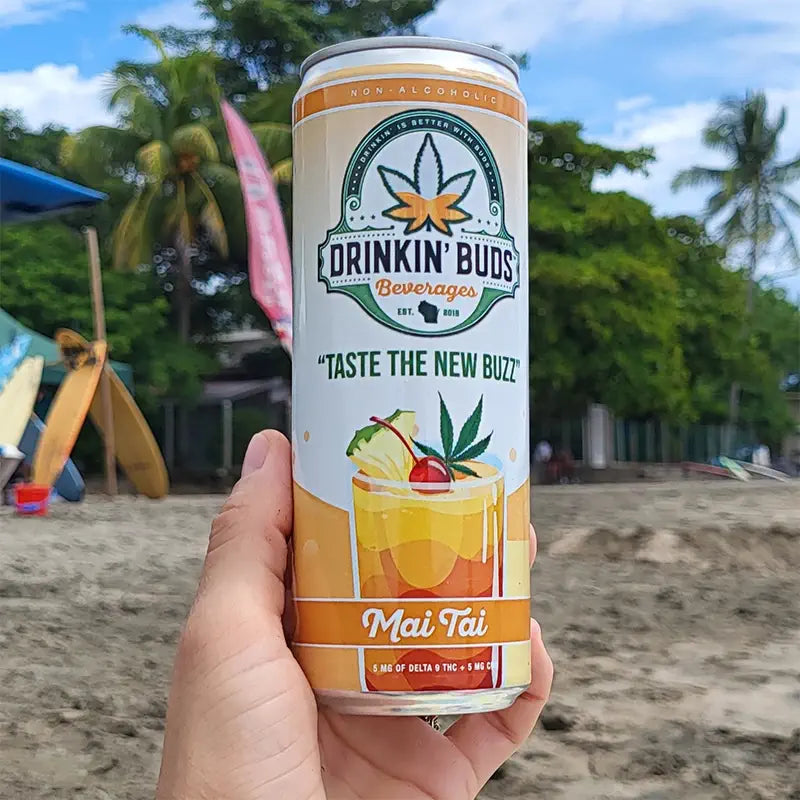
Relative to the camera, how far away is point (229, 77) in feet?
72.8

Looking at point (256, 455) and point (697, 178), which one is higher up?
point (697, 178)

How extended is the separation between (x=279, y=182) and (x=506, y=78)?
17932 mm

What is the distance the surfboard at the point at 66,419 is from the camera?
37.7 ft

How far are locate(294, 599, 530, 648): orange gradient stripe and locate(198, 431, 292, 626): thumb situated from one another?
0.08m

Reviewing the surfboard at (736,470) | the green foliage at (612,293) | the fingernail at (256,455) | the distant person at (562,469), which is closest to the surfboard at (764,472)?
the surfboard at (736,470)

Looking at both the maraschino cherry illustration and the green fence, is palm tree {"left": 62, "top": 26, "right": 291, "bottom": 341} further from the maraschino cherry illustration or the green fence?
the maraschino cherry illustration

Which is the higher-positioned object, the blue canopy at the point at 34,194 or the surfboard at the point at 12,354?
the blue canopy at the point at 34,194

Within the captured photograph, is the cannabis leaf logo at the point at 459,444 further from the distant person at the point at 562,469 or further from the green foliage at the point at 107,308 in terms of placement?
the distant person at the point at 562,469

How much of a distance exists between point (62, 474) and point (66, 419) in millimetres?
1277

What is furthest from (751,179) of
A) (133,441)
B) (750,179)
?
(133,441)

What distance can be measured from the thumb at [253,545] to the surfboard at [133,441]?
1182cm

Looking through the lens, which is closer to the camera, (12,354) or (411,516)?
(411,516)

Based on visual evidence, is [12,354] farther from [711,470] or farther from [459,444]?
[711,470]

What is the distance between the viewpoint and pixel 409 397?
4.62 ft
